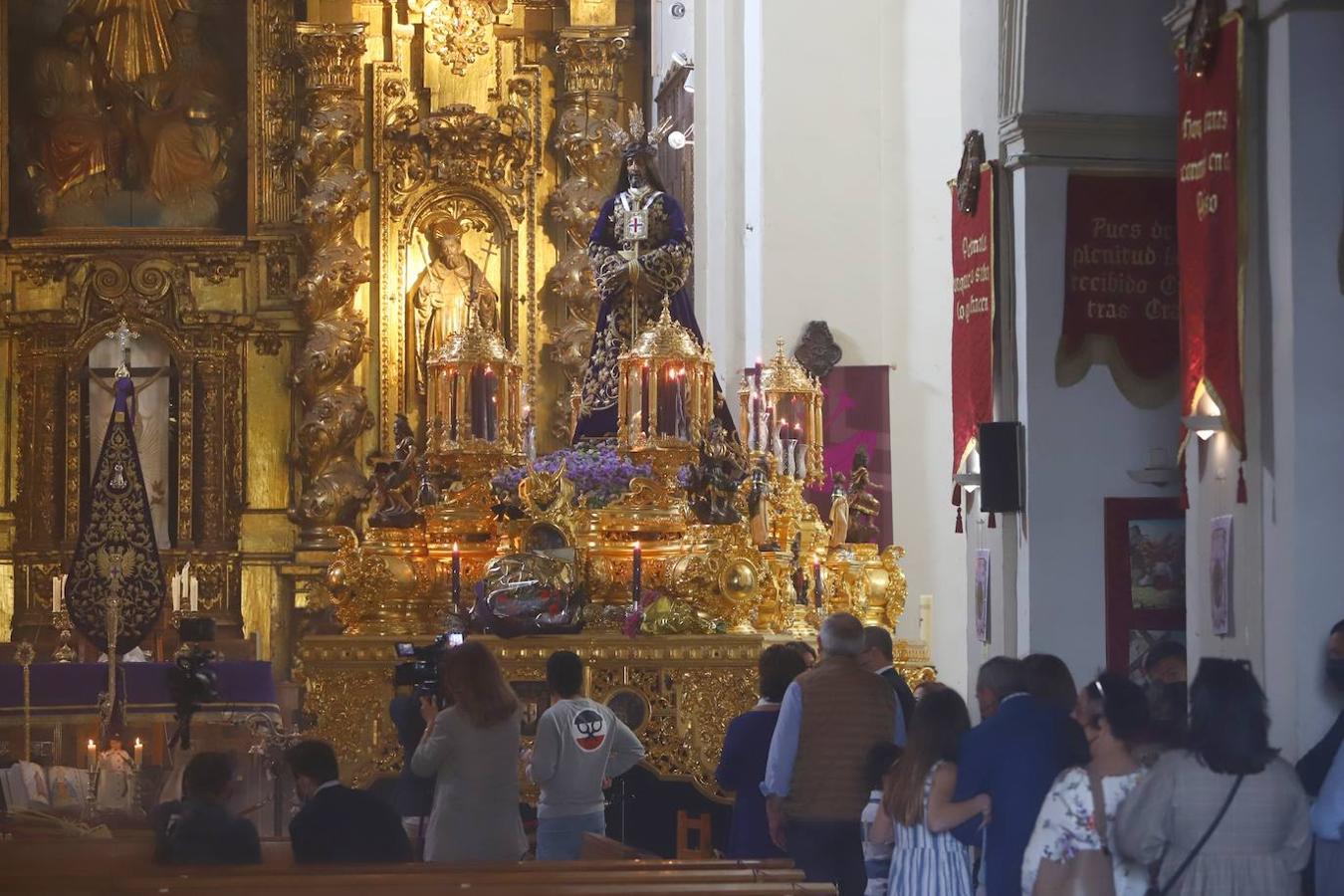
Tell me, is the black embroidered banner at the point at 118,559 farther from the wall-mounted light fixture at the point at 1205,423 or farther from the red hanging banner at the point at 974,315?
the wall-mounted light fixture at the point at 1205,423

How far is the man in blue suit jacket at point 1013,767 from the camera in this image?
799 cm

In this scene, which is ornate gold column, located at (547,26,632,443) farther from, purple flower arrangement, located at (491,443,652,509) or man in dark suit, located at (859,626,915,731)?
man in dark suit, located at (859,626,915,731)

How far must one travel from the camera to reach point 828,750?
9273 millimetres

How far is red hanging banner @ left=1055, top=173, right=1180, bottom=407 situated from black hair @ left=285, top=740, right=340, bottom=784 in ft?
20.5

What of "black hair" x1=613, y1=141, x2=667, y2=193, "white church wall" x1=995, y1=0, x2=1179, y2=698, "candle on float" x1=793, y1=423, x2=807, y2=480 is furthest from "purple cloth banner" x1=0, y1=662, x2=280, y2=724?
"white church wall" x1=995, y1=0, x2=1179, y2=698

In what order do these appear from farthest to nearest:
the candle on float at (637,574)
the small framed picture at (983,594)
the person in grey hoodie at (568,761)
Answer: the candle on float at (637,574)
the small framed picture at (983,594)
the person in grey hoodie at (568,761)

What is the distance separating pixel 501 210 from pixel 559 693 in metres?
15.3

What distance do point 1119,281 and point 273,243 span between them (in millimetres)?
13247

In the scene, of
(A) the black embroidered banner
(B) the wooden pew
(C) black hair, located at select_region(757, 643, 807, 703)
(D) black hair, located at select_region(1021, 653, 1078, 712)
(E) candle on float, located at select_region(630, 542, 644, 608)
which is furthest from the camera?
(A) the black embroidered banner

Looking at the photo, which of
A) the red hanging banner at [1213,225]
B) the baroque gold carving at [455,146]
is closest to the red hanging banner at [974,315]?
the red hanging banner at [1213,225]

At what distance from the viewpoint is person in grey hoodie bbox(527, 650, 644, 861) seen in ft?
31.8

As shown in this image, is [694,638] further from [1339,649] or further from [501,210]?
[501,210]

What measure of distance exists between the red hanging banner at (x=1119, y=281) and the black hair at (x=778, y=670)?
3.71 m

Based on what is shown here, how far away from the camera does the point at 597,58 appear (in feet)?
80.1
